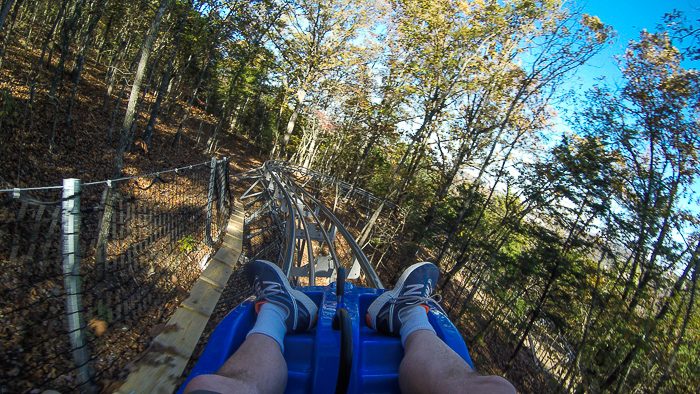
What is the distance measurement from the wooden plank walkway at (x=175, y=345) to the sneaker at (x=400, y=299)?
1.07 metres

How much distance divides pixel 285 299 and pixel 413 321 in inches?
27.5

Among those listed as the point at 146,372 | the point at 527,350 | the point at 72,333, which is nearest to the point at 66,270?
the point at 72,333

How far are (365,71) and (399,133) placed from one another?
3992 mm

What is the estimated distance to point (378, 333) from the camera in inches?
70.4

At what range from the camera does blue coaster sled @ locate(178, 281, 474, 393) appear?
1.29 m

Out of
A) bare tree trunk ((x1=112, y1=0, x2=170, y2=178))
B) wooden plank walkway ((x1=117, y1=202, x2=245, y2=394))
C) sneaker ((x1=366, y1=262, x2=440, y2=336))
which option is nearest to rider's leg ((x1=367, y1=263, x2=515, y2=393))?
sneaker ((x1=366, y1=262, x2=440, y2=336))

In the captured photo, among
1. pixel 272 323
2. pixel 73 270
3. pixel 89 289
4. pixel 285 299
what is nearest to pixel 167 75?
pixel 89 289

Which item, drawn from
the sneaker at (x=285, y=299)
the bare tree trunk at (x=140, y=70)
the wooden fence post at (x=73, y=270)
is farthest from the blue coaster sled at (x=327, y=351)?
the bare tree trunk at (x=140, y=70)

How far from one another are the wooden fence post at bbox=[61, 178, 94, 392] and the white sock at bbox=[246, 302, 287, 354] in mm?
905

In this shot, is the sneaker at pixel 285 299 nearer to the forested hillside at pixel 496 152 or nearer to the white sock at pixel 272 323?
the white sock at pixel 272 323

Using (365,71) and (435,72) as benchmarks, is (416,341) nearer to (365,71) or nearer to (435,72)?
(435,72)

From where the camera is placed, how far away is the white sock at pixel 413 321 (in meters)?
1.61

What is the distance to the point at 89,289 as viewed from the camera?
3.27 meters

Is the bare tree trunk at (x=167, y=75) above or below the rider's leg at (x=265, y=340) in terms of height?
above
